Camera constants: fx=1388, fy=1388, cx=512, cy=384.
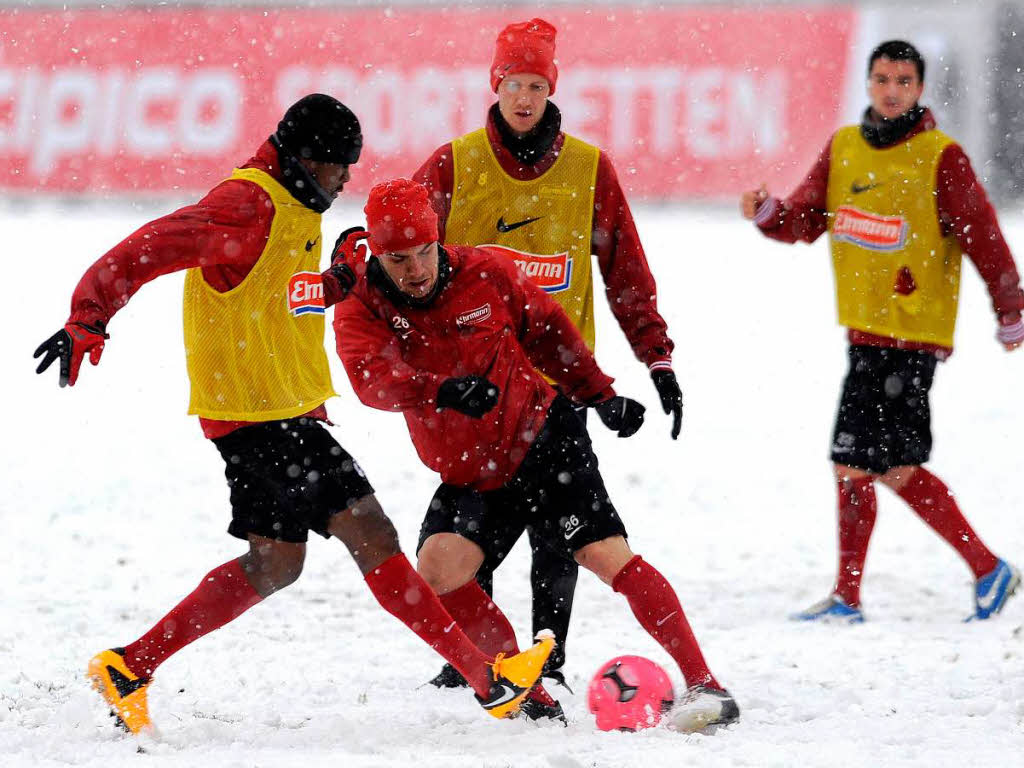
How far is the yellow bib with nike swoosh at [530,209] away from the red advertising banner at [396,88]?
9468 mm

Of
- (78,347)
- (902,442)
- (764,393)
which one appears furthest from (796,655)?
(764,393)

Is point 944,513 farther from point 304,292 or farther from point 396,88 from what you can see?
point 396,88

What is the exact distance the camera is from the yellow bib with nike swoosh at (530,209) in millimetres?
4781

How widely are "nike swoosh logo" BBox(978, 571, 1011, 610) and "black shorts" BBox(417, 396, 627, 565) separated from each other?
2.24 metres

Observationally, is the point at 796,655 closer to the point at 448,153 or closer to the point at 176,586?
the point at 448,153

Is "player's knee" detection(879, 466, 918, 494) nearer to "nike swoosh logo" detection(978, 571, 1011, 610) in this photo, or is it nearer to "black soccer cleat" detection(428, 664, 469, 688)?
"nike swoosh logo" detection(978, 571, 1011, 610)

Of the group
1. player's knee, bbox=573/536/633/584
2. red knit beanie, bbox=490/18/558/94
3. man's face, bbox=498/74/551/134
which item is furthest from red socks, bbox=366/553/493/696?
red knit beanie, bbox=490/18/558/94

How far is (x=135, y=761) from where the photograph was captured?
12.3 feet

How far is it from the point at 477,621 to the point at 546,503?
Answer: 1.52ft

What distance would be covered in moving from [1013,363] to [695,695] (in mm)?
7835

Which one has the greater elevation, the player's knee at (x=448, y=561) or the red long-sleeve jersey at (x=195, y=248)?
the red long-sleeve jersey at (x=195, y=248)

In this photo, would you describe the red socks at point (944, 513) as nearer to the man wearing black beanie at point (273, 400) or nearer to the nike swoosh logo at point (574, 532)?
the nike swoosh logo at point (574, 532)

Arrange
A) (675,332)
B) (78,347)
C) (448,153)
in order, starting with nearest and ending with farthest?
(78,347)
(448,153)
(675,332)

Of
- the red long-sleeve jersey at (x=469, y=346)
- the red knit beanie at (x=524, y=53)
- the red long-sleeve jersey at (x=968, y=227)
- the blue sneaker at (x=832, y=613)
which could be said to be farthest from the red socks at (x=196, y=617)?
the red long-sleeve jersey at (x=968, y=227)
